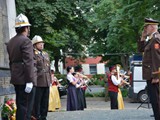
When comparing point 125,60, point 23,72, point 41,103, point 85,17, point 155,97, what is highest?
point 85,17

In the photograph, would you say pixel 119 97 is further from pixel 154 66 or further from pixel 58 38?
pixel 58 38

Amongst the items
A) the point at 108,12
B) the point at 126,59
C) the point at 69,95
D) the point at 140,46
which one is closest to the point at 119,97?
the point at 69,95

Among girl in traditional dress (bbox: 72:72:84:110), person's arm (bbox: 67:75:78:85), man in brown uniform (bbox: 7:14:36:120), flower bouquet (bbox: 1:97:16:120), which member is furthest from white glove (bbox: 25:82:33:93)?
girl in traditional dress (bbox: 72:72:84:110)

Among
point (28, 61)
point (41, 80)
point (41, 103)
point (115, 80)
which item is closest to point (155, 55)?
point (28, 61)

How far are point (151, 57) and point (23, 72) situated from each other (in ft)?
6.68

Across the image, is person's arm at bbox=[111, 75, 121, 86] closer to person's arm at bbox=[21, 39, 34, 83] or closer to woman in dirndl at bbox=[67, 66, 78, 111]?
woman in dirndl at bbox=[67, 66, 78, 111]

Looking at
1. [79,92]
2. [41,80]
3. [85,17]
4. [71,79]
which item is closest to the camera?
[41,80]

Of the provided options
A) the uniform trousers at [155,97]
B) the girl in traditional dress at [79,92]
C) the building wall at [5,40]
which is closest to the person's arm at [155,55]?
the uniform trousers at [155,97]

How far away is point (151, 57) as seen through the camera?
668 centimetres

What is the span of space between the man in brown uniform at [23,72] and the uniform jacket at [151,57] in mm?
1782

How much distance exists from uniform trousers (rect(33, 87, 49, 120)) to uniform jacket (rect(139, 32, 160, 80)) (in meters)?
2.55

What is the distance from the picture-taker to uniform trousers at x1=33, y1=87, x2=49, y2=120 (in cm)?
838

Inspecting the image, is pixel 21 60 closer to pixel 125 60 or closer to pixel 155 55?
pixel 155 55

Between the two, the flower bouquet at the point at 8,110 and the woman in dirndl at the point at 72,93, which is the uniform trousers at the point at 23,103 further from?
the woman in dirndl at the point at 72,93
